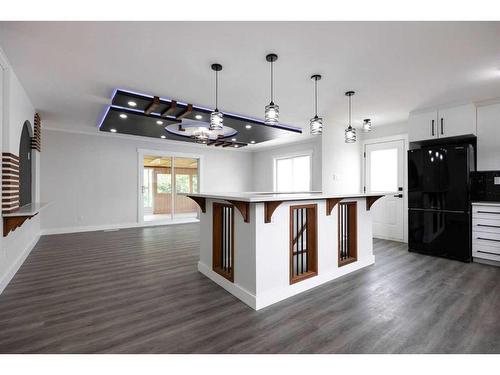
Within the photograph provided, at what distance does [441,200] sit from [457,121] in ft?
4.33

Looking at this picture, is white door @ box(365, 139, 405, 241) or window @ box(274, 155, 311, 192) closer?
white door @ box(365, 139, 405, 241)

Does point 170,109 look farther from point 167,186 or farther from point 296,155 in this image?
point 296,155

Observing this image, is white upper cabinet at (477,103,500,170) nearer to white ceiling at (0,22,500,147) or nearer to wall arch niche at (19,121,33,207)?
white ceiling at (0,22,500,147)

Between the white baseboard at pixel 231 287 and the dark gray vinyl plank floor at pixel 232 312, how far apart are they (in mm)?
67

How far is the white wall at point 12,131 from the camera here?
8.83 feet

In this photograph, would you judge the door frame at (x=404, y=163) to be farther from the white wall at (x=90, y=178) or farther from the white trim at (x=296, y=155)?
the white wall at (x=90, y=178)

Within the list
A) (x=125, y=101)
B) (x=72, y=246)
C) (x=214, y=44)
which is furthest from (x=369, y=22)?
(x=72, y=246)

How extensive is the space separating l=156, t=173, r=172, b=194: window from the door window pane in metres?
5.65

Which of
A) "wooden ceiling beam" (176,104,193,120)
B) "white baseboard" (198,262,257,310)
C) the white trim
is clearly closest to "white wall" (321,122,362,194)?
the white trim

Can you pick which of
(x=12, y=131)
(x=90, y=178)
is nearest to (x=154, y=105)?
(x=12, y=131)

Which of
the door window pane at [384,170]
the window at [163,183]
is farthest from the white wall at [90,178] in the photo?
the door window pane at [384,170]

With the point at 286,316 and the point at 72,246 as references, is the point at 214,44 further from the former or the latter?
the point at 72,246

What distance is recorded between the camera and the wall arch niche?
408 cm
